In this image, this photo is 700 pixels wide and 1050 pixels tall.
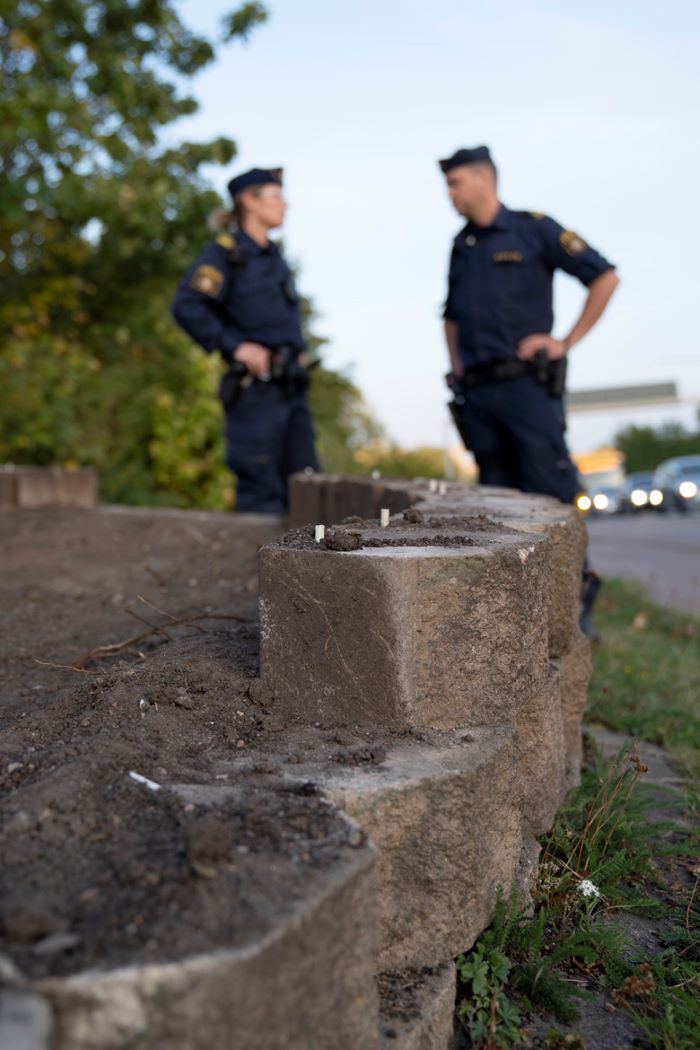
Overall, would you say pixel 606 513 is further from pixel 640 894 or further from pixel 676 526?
pixel 640 894

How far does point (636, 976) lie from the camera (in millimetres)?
2215

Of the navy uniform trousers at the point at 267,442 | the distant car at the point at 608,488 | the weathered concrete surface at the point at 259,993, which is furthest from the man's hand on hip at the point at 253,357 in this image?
the distant car at the point at 608,488

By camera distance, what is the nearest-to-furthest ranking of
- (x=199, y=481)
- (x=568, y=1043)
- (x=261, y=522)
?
1. (x=568, y=1043)
2. (x=261, y=522)
3. (x=199, y=481)

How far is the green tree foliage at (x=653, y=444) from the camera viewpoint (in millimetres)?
57062

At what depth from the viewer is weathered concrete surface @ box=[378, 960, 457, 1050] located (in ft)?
5.97

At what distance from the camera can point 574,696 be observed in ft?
10.8

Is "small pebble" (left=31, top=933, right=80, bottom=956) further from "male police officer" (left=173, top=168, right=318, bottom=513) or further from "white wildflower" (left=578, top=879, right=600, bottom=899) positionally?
"male police officer" (left=173, top=168, right=318, bottom=513)

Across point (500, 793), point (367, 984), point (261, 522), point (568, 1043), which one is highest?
point (261, 522)

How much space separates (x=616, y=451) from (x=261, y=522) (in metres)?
58.6

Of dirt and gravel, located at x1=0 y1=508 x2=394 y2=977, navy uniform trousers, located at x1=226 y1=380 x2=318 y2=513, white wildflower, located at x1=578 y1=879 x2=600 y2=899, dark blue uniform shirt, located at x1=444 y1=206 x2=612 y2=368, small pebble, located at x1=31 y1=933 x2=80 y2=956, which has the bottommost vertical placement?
white wildflower, located at x1=578 y1=879 x2=600 y2=899

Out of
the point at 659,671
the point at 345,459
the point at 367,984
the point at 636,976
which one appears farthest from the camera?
the point at 345,459

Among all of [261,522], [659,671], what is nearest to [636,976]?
[659,671]

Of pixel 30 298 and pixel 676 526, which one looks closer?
pixel 30 298

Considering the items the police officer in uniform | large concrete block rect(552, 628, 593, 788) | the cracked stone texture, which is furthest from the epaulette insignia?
large concrete block rect(552, 628, 593, 788)
